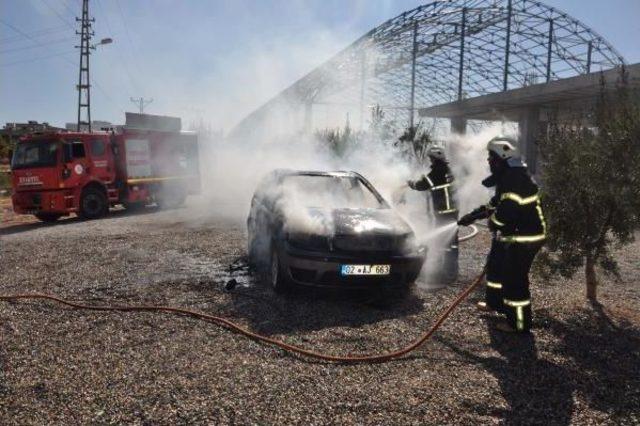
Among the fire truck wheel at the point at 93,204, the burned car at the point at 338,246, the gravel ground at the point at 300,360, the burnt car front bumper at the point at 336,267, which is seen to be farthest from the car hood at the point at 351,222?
the fire truck wheel at the point at 93,204

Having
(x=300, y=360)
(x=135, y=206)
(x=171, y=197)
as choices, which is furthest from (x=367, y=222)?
(x=135, y=206)

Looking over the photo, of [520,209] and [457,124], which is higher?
[457,124]

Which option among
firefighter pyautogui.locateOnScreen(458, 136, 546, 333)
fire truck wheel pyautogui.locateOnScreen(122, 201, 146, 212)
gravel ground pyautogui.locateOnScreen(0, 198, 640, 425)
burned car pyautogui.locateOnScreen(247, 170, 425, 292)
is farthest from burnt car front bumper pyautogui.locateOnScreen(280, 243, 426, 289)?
fire truck wheel pyautogui.locateOnScreen(122, 201, 146, 212)

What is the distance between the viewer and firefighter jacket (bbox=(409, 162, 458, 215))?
659 centimetres

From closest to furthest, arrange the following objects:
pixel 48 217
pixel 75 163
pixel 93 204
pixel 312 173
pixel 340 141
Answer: pixel 312 173 → pixel 75 163 → pixel 48 217 → pixel 93 204 → pixel 340 141

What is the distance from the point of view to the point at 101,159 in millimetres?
13484

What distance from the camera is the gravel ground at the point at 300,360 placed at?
3.02m

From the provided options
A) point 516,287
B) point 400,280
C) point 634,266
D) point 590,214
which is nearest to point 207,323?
point 400,280

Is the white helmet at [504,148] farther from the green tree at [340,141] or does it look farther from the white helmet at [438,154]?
the green tree at [340,141]

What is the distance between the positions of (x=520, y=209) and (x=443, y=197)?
88.7 inches

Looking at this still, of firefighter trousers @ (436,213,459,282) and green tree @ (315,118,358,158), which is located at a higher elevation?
green tree @ (315,118,358,158)

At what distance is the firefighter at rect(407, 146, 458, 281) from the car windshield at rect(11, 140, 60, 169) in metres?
10.00

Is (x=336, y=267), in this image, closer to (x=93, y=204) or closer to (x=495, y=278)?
(x=495, y=278)

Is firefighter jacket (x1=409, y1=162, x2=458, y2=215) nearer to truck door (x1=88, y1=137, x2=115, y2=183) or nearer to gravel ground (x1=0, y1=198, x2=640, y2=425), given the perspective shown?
gravel ground (x1=0, y1=198, x2=640, y2=425)
